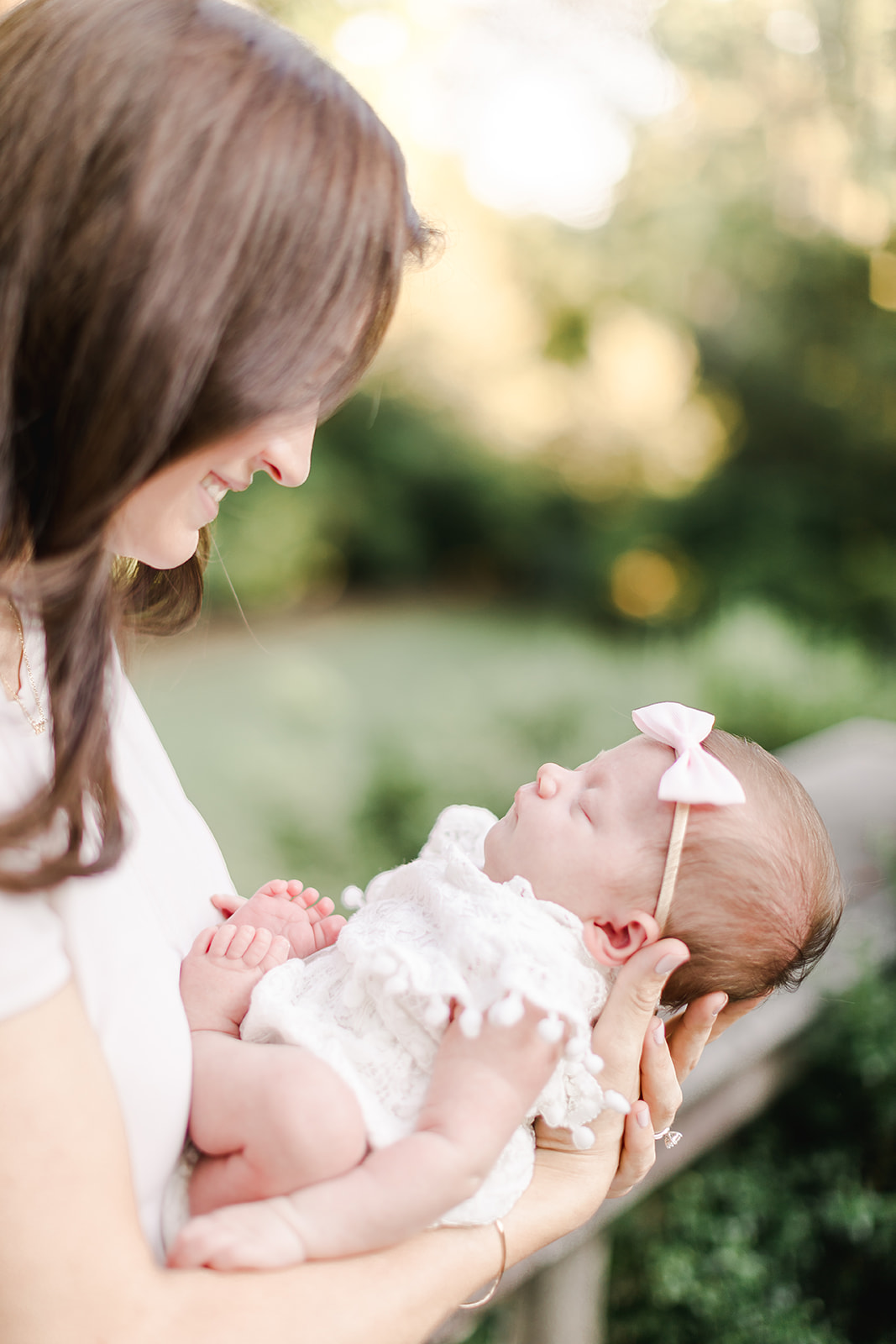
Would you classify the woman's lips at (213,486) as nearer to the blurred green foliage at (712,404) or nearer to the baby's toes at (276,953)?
the baby's toes at (276,953)

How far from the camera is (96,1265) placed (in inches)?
36.2

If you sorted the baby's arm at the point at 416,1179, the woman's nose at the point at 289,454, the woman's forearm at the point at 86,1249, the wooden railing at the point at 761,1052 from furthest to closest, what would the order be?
1. the wooden railing at the point at 761,1052
2. the woman's nose at the point at 289,454
3. the baby's arm at the point at 416,1179
4. the woman's forearm at the point at 86,1249

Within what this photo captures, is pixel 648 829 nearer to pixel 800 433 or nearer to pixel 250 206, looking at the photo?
pixel 250 206

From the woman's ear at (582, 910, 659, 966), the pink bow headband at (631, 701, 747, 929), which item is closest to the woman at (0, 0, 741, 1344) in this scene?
the woman's ear at (582, 910, 659, 966)

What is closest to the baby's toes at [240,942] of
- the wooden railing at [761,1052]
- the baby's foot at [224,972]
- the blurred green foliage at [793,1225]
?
the baby's foot at [224,972]

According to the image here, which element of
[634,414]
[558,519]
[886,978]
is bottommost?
[558,519]

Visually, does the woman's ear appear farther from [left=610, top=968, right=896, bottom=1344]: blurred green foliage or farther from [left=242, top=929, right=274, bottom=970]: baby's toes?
[left=610, top=968, right=896, bottom=1344]: blurred green foliage

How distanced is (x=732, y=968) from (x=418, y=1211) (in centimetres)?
56

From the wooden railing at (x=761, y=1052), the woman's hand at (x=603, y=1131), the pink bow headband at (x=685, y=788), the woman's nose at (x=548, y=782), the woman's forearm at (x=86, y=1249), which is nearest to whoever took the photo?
the woman's forearm at (x=86, y=1249)

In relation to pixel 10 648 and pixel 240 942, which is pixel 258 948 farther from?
pixel 10 648

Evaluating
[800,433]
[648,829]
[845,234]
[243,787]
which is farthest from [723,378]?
[648,829]

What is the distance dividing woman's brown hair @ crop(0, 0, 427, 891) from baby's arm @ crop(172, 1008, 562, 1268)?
395 mm

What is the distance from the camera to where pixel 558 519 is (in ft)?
38.7

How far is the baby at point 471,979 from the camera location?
3.49 ft
